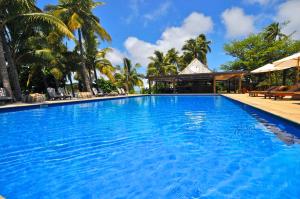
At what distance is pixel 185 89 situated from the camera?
94.6 feet

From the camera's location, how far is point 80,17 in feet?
62.1

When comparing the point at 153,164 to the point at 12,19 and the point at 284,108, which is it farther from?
the point at 12,19

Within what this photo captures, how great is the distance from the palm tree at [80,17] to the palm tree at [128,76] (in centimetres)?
1170

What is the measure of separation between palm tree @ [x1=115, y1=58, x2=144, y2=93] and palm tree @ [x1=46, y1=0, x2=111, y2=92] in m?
11.7

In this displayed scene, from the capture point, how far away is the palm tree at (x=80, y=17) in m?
17.9

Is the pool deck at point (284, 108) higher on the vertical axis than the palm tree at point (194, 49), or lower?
lower

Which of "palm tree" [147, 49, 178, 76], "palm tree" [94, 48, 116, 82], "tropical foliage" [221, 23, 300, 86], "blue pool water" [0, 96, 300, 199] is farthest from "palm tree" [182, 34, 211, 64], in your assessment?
"blue pool water" [0, 96, 300, 199]

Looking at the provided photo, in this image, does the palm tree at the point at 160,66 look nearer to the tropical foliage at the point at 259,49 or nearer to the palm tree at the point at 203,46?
the palm tree at the point at 203,46

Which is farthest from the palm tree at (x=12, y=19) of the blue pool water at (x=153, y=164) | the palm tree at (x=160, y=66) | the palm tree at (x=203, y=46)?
the palm tree at (x=203, y=46)

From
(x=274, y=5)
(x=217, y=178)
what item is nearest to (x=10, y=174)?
(x=217, y=178)

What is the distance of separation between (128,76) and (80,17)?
1479 cm

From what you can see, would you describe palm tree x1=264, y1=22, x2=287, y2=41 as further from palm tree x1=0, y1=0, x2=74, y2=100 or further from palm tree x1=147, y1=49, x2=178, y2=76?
palm tree x1=0, y1=0, x2=74, y2=100

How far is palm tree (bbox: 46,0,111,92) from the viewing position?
17.9 m

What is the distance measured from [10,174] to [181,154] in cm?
260
